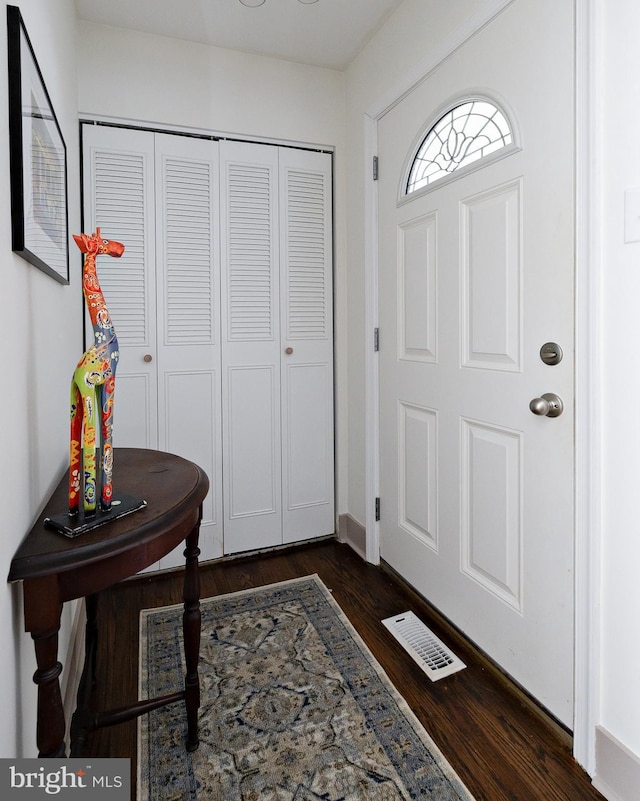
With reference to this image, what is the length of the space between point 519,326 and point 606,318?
313 mm

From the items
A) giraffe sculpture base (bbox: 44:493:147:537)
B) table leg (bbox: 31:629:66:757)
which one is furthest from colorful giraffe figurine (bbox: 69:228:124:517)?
table leg (bbox: 31:629:66:757)

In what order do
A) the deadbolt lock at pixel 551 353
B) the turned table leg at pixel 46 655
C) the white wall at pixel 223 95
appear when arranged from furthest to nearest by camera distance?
the white wall at pixel 223 95 < the deadbolt lock at pixel 551 353 < the turned table leg at pixel 46 655

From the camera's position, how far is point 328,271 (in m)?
2.72

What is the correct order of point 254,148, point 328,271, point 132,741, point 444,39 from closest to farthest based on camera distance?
point 132,741, point 444,39, point 254,148, point 328,271

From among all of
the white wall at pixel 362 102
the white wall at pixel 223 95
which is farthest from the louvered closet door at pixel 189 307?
the white wall at pixel 362 102

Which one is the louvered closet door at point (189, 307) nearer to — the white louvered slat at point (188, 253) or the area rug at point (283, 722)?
the white louvered slat at point (188, 253)

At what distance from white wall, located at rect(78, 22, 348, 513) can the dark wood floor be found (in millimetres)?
612

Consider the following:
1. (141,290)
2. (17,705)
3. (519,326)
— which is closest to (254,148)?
(141,290)

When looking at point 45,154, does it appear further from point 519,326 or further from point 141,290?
point 519,326

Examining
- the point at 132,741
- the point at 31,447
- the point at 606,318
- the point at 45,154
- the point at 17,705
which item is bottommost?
the point at 132,741

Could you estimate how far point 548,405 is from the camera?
1.41 metres

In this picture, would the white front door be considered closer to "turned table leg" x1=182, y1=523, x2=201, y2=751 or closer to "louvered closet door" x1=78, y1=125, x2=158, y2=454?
"turned table leg" x1=182, y1=523, x2=201, y2=751

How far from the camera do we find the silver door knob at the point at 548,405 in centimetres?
140

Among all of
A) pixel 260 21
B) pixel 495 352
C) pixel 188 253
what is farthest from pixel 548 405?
pixel 260 21
